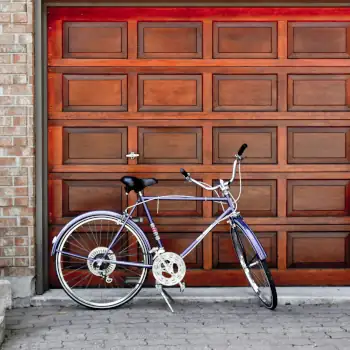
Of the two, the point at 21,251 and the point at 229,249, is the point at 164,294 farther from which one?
the point at 21,251

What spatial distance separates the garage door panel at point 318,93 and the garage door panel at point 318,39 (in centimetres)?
21

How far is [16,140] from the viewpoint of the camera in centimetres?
623

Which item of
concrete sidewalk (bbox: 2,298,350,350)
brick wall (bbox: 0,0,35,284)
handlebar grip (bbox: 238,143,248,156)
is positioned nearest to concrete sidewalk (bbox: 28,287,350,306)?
concrete sidewalk (bbox: 2,298,350,350)

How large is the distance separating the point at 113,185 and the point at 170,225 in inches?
26.4

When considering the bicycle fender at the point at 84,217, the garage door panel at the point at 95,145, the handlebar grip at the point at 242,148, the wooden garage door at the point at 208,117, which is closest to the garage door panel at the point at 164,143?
the wooden garage door at the point at 208,117

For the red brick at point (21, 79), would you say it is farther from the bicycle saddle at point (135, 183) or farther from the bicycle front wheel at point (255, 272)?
the bicycle front wheel at point (255, 272)

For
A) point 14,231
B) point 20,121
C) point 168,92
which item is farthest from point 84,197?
point 168,92

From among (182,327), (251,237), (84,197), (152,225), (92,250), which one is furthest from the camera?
(84,197)

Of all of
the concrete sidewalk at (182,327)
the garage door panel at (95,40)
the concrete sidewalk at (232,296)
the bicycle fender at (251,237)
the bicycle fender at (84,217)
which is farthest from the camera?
the garage door panel at (95,40)

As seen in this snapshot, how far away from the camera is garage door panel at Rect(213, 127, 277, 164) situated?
6.53m

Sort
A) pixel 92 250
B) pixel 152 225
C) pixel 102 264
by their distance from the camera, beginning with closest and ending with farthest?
pixel 102 264 → pixel 152 225 → pixel 92 250

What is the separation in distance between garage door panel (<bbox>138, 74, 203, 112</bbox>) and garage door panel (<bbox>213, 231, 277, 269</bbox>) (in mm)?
1275

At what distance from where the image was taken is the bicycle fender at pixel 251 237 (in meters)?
5.83

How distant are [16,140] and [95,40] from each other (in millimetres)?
1222
